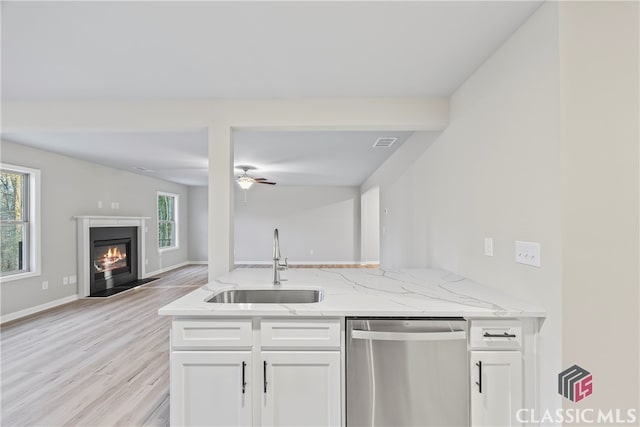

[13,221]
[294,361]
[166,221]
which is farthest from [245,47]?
[166,221]

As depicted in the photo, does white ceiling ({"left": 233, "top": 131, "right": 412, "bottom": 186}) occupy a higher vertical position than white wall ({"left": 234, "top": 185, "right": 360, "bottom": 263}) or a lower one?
higher

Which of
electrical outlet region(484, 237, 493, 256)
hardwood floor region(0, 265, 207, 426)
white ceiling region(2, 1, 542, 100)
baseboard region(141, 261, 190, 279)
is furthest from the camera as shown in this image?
baseboard region(141, 261, 190, 279)

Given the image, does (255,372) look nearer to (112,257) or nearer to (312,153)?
(312,153)

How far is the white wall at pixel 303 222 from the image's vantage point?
9406 millimetres

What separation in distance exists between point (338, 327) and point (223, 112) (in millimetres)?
2070

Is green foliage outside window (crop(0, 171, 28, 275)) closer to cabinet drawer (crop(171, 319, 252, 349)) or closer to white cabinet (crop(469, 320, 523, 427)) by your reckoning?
cabinet drawer (crop(171, 319, 252, 349))

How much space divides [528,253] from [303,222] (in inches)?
310

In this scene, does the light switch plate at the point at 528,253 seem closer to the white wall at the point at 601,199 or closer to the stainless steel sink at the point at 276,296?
the white wall at the point at 601,199

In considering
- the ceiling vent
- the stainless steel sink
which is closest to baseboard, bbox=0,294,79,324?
the stainless steel sink

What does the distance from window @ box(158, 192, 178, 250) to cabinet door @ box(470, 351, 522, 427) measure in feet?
26.6

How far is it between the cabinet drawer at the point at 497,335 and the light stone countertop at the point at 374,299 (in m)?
0.08

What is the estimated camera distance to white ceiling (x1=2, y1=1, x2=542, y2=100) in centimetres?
165

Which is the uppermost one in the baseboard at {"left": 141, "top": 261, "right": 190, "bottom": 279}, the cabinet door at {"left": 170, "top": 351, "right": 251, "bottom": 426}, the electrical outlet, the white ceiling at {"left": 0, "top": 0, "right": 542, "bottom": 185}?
the white ceiling at {"left": 0, "top": 0, "right": 542, "bottom": 185}

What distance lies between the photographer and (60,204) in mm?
5156
